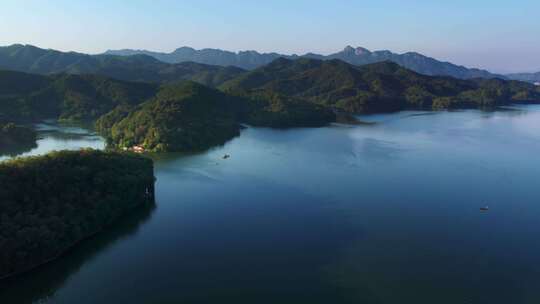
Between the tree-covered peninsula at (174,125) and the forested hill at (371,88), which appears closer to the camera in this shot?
the tree-covered peninsula at (174,125)

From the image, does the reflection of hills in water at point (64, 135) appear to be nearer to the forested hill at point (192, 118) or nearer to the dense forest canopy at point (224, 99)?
the dense forest canopy at point (224, 99)

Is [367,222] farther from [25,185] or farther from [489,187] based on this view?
[25,185]

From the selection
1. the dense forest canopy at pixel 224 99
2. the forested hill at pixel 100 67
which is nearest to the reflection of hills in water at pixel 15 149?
the dense forest canopy at pixel 224 99

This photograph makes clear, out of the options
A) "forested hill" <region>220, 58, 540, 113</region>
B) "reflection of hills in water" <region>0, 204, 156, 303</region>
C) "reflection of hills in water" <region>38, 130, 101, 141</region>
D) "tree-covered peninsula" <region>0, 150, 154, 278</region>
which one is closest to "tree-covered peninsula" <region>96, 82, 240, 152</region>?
"reflection of hills in water" <region>38, 130, 101, 141</region>

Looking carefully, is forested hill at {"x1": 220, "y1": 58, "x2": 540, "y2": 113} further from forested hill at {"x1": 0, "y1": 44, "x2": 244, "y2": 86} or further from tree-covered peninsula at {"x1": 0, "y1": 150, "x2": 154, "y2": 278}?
tree-covered peninsula at {"x1": 0, "y1": 150, "x2": 154, "y2": 278}

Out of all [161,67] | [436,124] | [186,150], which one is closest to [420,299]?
[186,150]

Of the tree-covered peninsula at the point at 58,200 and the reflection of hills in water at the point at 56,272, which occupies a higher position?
the tree-covered peninsula at the point at 58,200
